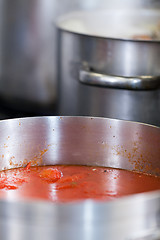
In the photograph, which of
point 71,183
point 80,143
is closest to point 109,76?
point 80,143

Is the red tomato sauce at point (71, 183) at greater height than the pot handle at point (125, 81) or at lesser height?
lesser

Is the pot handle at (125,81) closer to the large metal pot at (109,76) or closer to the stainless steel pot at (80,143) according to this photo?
the large metal pot at (109,76)

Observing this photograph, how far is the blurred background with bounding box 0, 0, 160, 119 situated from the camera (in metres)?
2.26

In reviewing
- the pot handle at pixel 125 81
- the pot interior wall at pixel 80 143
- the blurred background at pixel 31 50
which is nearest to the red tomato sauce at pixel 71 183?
the pot interior wall at pixel 80 143

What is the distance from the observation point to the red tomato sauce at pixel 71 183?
40.8 inches

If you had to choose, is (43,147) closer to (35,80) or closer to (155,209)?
(155,209)

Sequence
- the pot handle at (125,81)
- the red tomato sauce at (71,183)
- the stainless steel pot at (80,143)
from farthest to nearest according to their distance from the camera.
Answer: the pot handle at (125,81) < the stainless steel pot at (80,143) < the red tomato sauce at (71,183)

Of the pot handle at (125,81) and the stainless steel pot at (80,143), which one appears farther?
the pot handle at (125,81)

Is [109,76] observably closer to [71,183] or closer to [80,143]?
[80,143]

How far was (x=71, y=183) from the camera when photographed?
42.7 inches

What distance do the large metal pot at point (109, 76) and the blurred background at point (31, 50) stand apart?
47cm

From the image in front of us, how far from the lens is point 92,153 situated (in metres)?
1.24

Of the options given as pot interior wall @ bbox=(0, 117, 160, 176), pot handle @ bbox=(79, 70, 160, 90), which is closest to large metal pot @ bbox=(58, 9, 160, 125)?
pot handle @ bbox=(79, 70, 160, 90)

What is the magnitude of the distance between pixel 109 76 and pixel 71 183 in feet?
1.87
